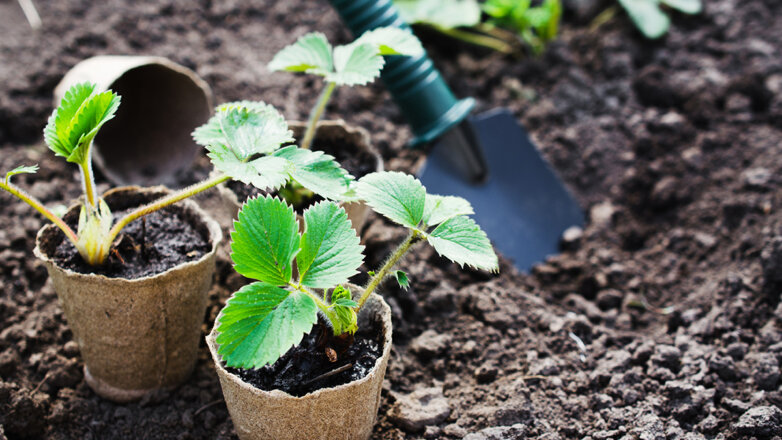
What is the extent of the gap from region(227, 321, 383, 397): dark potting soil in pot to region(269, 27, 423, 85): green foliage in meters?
0.55

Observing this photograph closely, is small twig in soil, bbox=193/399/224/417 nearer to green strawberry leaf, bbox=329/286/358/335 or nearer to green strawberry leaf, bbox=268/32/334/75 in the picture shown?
green strawberry leaf, bbox=329/286/358/335

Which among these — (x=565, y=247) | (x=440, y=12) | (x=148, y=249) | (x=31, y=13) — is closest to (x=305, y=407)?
(x=148, y=249)

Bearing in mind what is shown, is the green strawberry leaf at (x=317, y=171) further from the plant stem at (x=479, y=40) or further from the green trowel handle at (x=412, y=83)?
the plant stem at (x=479, y=40)

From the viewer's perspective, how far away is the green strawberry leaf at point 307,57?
1489 millimetres

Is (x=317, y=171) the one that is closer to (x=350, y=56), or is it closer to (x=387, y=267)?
(x=387, y=267)

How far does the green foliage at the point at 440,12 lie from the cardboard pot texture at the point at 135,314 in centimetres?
132

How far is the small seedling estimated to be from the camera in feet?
8.07

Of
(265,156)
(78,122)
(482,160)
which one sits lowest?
(482,160)

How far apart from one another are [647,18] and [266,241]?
2130 mm

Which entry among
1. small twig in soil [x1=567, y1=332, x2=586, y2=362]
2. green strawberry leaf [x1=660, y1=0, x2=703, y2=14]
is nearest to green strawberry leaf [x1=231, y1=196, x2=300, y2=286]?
small twig in soil [x1=567, y1=332, x2=586, y2=362]

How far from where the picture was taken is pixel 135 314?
1330mm

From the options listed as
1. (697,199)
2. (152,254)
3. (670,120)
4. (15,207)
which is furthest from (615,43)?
(15,207)

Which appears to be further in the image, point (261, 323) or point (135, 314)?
point (135, 314)

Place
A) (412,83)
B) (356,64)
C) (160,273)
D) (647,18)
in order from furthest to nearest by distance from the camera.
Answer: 1. (647,18)
2. (412,83)
3. (356,64)
4. (160,273)
